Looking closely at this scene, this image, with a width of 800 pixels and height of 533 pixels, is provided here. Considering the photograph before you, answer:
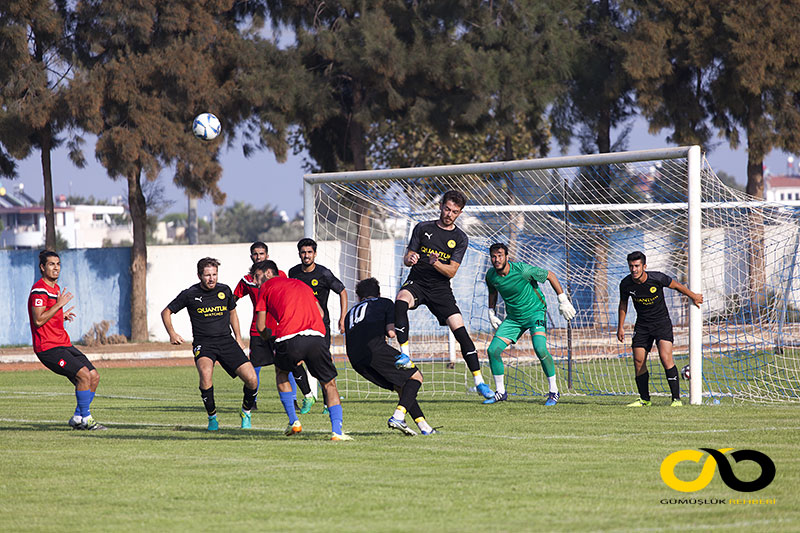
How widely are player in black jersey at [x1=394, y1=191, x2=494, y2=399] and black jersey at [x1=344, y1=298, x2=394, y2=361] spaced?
3.80 ft

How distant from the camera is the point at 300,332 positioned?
32.9 feet

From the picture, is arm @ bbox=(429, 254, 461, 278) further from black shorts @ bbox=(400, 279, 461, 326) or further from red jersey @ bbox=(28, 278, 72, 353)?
red jersey @ bbox=(28, 278, 72, 353)

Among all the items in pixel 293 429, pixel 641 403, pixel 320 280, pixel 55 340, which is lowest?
pixel 641 403

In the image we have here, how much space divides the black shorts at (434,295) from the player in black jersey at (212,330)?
214cm

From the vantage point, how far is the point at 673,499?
275 inches

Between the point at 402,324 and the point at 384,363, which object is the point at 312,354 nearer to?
the point at 384,363

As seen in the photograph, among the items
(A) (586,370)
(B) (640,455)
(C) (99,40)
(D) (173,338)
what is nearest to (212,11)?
(C) (99,40)

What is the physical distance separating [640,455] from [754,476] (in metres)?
1.27

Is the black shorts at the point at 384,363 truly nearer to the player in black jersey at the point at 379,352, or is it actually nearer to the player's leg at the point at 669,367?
the player in black jersey at the point at 379,352

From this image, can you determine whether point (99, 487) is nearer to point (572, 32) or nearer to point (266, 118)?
point (266, 118)

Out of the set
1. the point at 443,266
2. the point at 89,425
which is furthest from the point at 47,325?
the point at 443,266

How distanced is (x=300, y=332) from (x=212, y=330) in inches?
69.5

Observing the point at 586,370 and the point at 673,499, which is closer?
the point at 673,499

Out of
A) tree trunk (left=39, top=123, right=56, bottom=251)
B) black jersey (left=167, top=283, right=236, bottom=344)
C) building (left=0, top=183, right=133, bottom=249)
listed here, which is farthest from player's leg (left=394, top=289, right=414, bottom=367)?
building (left=0, top=183, right=133, bottom=249)
